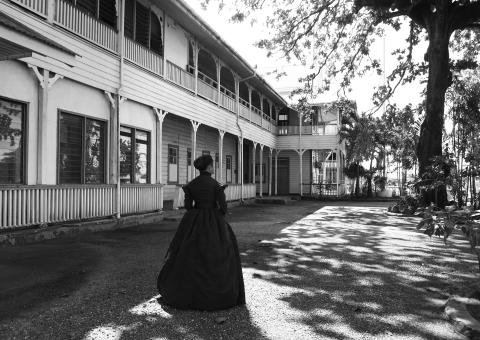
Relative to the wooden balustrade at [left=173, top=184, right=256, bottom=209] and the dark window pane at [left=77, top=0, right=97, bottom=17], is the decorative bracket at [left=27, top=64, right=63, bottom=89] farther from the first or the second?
the wooden balustrade at [left=173, top=184, right=256, bottom=209]

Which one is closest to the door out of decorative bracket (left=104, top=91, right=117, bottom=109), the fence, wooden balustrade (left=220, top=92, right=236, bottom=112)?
wooden balustrade (left=220, top=92, right=236, bottom=112)

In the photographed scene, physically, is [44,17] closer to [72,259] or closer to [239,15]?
[72,259]

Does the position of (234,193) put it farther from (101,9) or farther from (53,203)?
(53,203)

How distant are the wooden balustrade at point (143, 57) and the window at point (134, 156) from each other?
1.92 metres

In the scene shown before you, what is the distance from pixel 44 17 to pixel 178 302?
282 inches

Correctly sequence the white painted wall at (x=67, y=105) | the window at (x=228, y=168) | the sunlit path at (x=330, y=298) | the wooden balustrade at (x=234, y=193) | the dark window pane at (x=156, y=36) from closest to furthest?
the sunlit path at (x=330, y=298) < the white painted wall at (x=67, y=105) < the dark window pane at (x=156, y=36) < the wooden balustrade at (x=234, y=193) < the window at (x=228, y=168)

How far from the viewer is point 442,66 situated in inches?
629

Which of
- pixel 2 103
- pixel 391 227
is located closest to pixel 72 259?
pixel 2 103

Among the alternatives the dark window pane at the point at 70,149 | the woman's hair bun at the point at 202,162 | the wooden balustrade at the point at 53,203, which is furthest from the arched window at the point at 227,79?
the woman's hair bun at the point at 202,162

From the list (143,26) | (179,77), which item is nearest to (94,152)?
(143,26)

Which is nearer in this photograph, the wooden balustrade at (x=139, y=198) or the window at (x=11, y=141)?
the window at (x=11, y=141)

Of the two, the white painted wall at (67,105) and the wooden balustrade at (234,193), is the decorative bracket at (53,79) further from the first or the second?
the wooden balustrade at (234,193)

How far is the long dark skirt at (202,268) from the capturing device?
169 inches

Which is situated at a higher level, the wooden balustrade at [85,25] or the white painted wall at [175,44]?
the white painted wall at [175,44]
